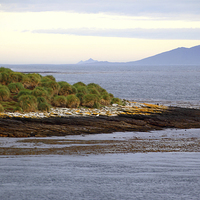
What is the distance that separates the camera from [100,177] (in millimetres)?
9922

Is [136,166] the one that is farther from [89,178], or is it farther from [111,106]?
[111,106]

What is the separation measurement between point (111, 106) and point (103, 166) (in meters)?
17.1

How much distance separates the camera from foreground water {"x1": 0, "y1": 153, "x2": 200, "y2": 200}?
28.1ft

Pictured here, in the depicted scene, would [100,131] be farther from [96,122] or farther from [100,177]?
[100,177]

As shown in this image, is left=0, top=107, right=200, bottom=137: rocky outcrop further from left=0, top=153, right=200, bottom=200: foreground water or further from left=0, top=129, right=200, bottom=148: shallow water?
left=0, top=153, right=200, bottom=200: foreground water

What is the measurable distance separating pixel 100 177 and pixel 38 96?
16427 mm

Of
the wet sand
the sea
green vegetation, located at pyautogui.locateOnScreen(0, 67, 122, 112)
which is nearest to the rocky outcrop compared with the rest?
the wet sand

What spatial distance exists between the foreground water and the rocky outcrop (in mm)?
5845

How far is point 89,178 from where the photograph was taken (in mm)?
9836

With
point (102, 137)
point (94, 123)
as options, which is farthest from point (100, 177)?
point (94, 123)

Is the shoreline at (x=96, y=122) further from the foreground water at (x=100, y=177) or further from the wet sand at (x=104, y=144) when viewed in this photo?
the foreground water at (x=100, y=177)

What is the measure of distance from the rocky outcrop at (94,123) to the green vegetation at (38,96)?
2.82 metres

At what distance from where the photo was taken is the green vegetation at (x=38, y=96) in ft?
76.3

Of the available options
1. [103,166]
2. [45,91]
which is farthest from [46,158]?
[45,91]
